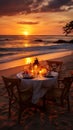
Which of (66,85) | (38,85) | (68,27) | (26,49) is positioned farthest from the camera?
(26,49)

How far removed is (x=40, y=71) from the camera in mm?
7488

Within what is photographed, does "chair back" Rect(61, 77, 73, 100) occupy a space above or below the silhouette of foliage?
below

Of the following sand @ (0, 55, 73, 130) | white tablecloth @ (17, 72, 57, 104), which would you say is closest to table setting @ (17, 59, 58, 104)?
white tablecloth @ (17, 72, 57, 104)

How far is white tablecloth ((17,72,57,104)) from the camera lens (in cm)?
666

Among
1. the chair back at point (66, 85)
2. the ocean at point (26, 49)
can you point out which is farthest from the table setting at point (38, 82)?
the ocean at point (26, 49)

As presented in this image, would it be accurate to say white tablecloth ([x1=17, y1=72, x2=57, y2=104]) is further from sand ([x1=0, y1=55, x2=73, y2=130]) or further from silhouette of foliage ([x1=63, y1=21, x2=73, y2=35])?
silhouette of foliage ([x1=63, y1=21, x2=73, y2=35])

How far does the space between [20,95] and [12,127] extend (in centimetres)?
82

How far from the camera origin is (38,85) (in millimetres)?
6707

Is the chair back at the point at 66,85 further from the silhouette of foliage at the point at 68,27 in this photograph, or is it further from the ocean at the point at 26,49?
the silhouette of foliage at the point at 68,27

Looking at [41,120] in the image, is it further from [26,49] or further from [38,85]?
[26,49]

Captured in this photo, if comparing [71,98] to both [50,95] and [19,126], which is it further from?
[19,126]

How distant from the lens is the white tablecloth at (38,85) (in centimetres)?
666

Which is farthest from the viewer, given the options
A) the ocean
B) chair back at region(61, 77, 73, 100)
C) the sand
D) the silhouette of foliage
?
the ocean

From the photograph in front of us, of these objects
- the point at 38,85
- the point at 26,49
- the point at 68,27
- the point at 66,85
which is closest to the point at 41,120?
the point at 38,85
